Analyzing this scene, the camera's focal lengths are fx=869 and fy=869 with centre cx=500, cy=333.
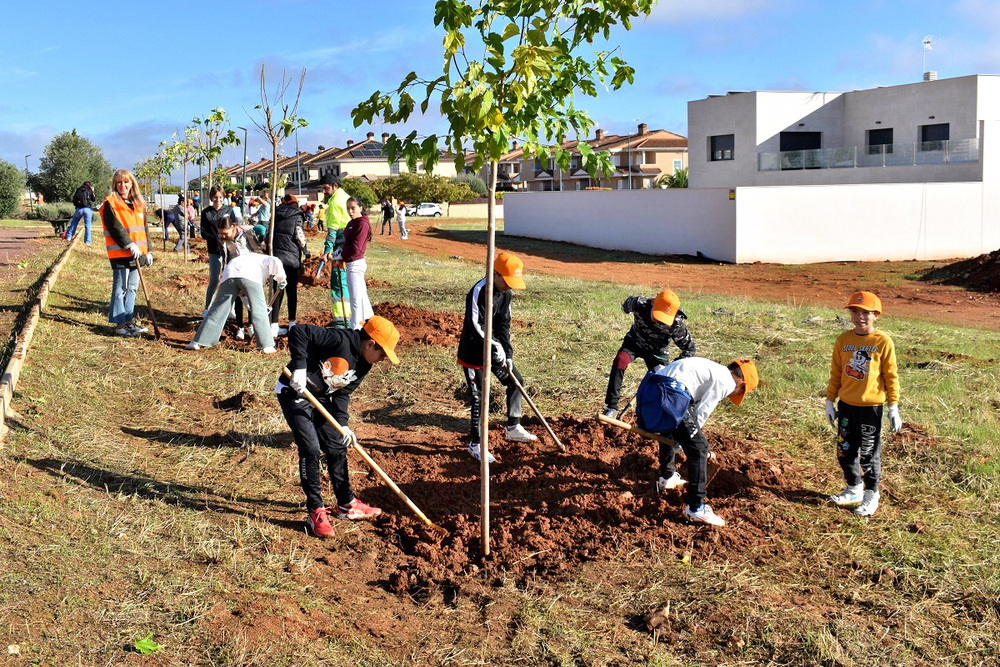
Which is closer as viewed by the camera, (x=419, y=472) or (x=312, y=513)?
(x=312, y=513)

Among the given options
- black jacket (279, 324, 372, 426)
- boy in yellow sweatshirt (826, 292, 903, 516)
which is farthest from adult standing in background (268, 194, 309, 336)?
boy in yellow sweatshirt (826, 292, 903, 516)

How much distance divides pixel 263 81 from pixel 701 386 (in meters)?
7.85

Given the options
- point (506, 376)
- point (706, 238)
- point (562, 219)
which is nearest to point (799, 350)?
point (506, 376)

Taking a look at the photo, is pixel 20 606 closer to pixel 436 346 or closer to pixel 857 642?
pixel 857 642

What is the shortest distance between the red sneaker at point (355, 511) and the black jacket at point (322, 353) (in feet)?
2.45

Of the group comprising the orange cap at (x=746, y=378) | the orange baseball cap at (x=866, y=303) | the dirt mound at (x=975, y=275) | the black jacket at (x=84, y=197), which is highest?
the black jacket at (x=84, y=197)

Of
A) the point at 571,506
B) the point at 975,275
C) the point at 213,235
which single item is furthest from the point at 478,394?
the point at 975,275

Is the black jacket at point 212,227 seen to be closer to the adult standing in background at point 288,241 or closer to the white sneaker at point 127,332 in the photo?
the adult standing in background at point 288,241

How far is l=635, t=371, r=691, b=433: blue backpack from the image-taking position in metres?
5.40

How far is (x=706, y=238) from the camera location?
27.3 m

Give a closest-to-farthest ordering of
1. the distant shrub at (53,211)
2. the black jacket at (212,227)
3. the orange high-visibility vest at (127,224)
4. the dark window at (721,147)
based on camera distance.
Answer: the orange high-visibility vest at (127,224), the black jacket at (212,227), the dark window at (721,147), the distant shrub at (53,211)

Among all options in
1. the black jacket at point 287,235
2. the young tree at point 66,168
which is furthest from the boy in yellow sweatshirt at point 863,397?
the young tree at point 66,168

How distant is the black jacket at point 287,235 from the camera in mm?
10320

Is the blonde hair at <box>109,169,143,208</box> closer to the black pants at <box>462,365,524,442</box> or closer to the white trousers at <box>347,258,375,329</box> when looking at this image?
the white trousers at <box>347,258,375,329</box>
